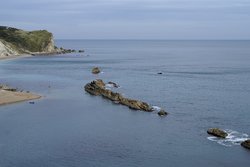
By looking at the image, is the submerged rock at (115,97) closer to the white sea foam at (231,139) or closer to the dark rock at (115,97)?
the dark rock at (115,97)

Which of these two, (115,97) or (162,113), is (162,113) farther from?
(115,97)

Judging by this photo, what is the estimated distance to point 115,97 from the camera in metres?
91.9

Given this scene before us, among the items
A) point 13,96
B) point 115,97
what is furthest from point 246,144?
point 13,96

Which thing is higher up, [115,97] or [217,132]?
[115,97]

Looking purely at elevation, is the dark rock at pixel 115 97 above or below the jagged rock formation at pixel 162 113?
above

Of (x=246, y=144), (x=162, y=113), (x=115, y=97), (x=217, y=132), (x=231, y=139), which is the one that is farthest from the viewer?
(x=115, y=97)

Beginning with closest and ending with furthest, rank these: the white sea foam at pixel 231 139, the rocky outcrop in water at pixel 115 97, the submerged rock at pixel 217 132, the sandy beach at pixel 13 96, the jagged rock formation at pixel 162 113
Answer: the white sea foam at pixel 231 139 → the submerged rock at pixel 217 132 → the jagged rock formation at pixel 162 113 → the rocky outcrop in water at pixel 115 97 → the sandy beach at pixel 13 96

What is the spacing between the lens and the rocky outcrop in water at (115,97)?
82438 millimetres

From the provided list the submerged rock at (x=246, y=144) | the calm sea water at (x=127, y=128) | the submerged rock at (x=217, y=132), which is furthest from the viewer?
the submerged rock at (x=217, y=132)

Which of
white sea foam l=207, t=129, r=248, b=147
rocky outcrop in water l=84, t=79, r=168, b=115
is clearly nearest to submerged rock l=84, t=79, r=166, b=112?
rocky outcrop in water l=84, t=79, r=168, b=115

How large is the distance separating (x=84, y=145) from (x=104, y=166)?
8405mm

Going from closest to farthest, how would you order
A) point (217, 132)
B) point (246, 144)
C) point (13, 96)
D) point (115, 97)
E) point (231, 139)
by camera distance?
point (246, 144), point (231, 139), point (217, 132), point (115, 97), point (13, 96)

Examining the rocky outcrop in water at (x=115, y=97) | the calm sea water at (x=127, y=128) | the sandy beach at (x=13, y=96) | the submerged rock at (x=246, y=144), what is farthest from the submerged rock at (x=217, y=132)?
the sandy beach at (x=13, y=96)

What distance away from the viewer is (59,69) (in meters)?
162
